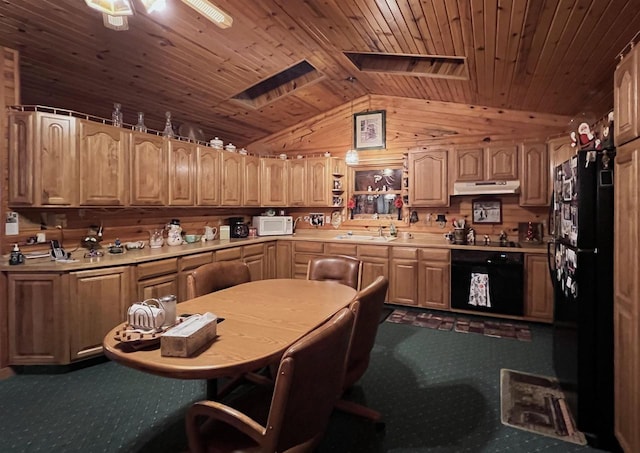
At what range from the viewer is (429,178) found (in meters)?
4.41

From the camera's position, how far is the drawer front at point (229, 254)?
13.0 ft

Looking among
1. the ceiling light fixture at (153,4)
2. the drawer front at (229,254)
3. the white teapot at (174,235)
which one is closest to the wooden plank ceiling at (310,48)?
the ceiling light fixture at (153,4)

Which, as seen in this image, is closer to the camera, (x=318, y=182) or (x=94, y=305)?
(x=94, y=305)

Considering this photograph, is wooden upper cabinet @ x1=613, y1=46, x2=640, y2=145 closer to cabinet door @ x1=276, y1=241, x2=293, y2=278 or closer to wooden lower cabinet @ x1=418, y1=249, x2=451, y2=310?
wooden lower cabinet @ x1=418, y1=249, x2=451, y2=310

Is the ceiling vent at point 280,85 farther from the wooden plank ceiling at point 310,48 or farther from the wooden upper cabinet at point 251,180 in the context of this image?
the wooden upper cabinet at point 251,180

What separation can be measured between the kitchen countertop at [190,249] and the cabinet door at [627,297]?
1998 millimetres

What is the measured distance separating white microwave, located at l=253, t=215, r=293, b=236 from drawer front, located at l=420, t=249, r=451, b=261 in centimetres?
209

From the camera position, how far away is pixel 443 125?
457 centimetres

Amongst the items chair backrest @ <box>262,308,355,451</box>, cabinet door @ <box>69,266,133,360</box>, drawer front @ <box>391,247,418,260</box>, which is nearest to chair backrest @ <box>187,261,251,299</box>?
cabinet door @ <box>69,266,133,360</box>

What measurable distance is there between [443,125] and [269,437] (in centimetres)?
447

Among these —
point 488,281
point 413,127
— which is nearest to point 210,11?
point 413,127

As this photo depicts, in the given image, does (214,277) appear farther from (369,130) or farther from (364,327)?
(369,130)

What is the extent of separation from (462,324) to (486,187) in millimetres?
1654

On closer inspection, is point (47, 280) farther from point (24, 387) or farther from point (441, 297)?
point (441, 297)
